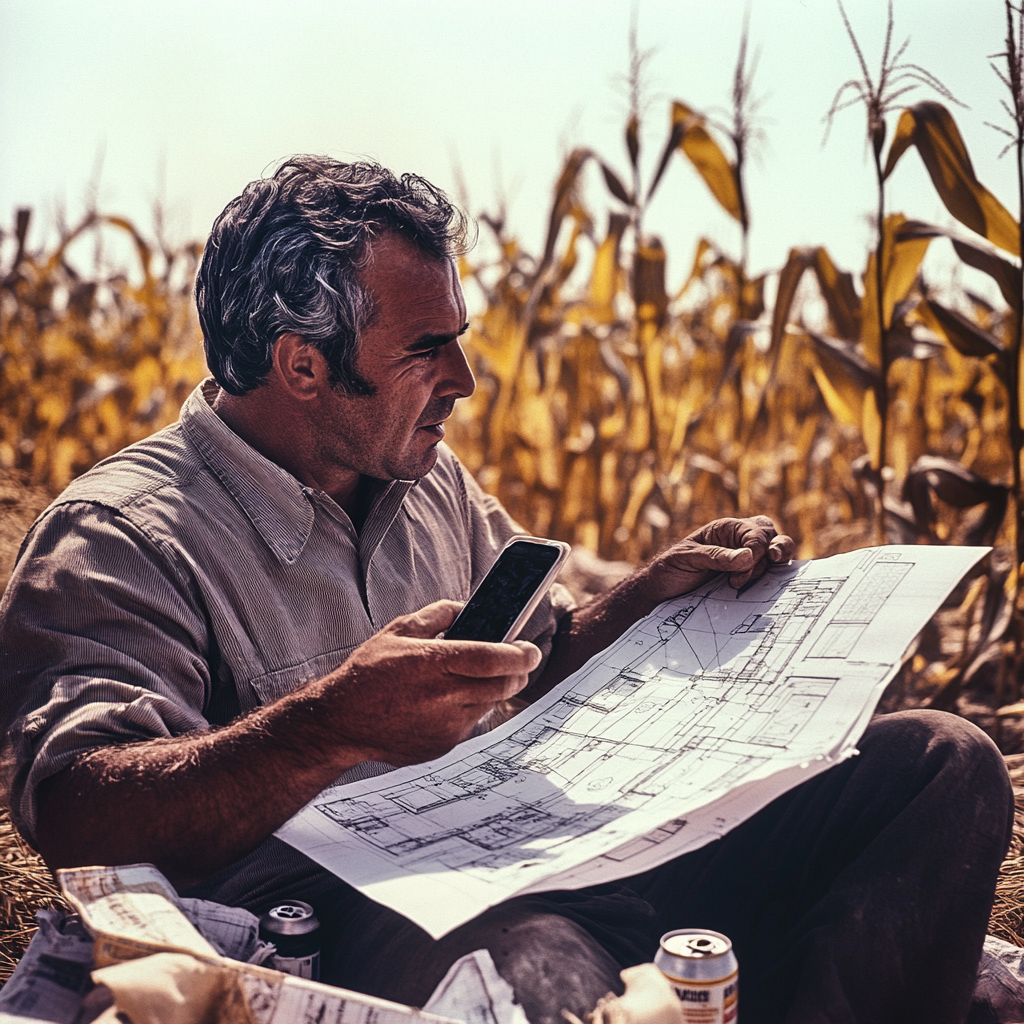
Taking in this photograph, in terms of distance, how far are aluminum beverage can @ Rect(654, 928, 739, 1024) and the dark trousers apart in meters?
0.09

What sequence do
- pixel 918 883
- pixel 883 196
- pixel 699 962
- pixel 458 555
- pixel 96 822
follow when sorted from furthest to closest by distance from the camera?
pixel 883 196
pixel 458 555
pixel 918 883
pixel 96 822
pixel 699 962

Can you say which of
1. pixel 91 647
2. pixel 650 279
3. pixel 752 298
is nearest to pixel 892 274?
pixel 752 298

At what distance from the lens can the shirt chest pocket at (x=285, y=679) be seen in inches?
54.9

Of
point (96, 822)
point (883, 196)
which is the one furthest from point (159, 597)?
point (883, 196)

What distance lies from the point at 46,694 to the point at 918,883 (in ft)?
3.46

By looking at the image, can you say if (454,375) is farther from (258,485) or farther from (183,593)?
(183,593)

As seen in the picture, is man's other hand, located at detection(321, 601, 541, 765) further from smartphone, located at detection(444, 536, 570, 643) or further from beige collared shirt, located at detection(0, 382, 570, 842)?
beige collared shirt, located at detection(0, 382, 570, 842)

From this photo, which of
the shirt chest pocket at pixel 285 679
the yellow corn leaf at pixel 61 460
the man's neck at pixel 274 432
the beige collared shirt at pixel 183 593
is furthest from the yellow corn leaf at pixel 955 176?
the yellow corn leaf at pixel 61 460

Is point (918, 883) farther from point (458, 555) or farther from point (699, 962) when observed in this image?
point (458, 555)

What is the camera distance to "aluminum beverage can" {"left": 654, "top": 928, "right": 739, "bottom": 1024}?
1.00 meters

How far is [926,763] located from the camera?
1339 millimetres

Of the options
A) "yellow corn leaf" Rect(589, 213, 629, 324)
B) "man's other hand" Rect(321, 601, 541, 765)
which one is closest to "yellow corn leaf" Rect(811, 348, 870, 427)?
"yellow corn leaf" Rect(589, 213, 629, 324)

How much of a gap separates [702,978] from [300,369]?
1051mm

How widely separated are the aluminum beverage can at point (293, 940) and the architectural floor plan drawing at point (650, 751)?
7 centimetres
